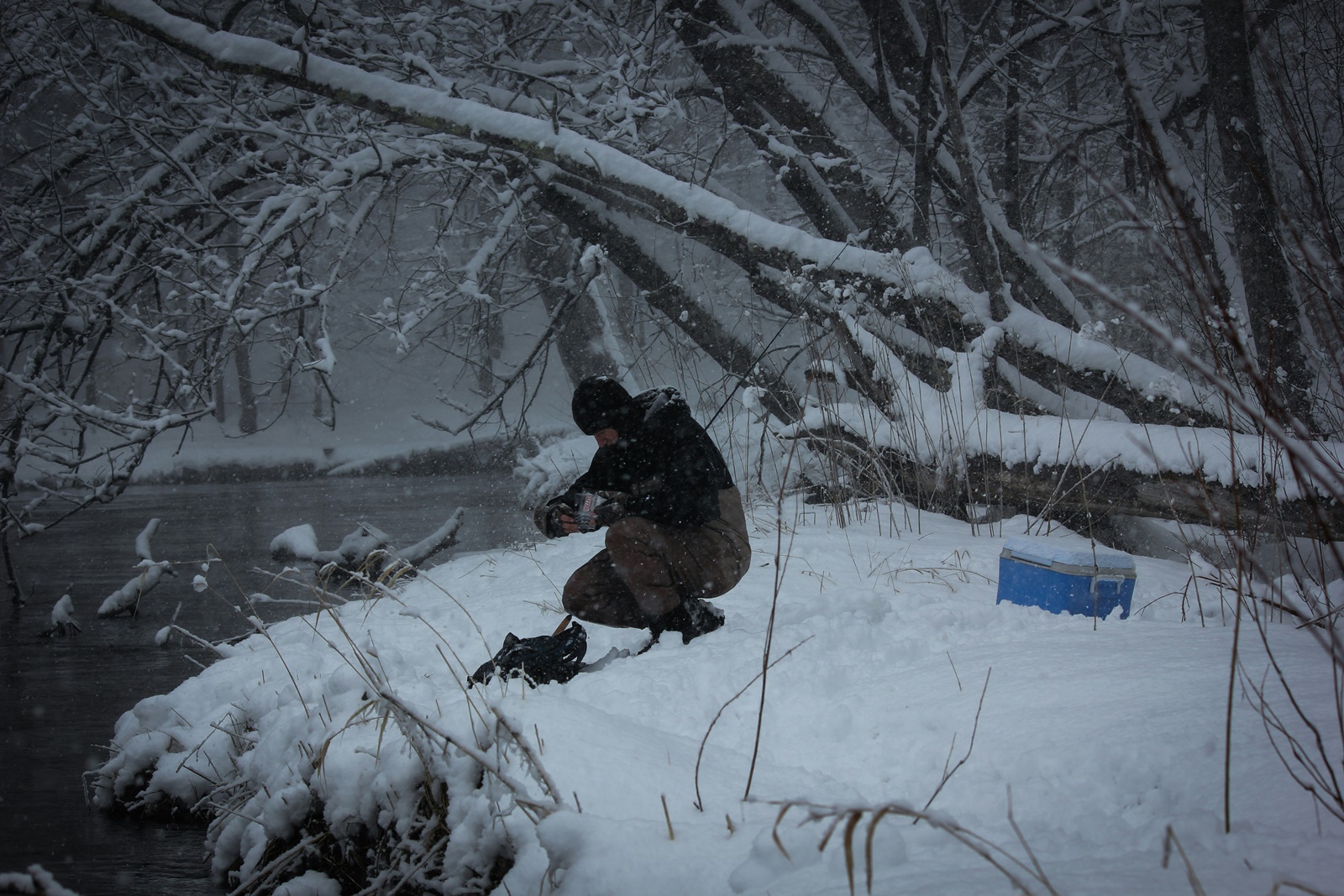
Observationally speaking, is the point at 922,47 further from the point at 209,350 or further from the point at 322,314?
the point at 209,350

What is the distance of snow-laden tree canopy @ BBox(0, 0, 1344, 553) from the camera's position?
460cm

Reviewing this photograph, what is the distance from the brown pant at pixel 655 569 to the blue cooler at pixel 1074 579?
1032 millimetres

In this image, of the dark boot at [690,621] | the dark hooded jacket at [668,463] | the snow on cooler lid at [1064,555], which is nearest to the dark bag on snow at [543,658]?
the dark boot at [690,621]

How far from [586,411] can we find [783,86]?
13.9ft

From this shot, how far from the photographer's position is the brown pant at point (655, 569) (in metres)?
3.03

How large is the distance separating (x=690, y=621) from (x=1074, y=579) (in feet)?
4.51

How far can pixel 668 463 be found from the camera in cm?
313

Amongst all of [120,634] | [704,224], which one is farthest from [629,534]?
[120,634]

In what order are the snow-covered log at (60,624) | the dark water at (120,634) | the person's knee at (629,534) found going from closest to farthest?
1. the dark water at (120,634)
2. the person's knee at (629,534)
3. the snow-covered log at (60,624)

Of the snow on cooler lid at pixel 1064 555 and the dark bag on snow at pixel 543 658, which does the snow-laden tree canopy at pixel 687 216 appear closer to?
the snow on cooler lid at pixel 1064 555

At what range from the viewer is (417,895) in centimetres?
191

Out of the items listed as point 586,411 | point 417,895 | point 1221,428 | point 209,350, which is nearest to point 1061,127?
point 1221,428

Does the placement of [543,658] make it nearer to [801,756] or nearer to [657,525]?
[657,525]

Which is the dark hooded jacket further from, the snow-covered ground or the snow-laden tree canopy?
the snow-laden tree canopy
